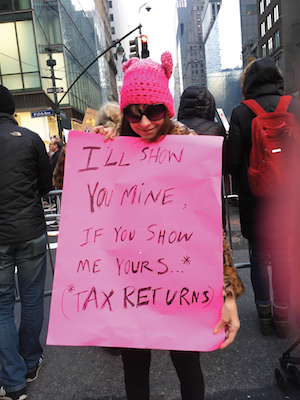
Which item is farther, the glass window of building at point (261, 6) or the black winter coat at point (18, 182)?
the glass window of building at point (261, 6)

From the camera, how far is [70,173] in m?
1.38

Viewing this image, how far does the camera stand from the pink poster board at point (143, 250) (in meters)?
Result: 1.29

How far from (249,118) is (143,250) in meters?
1.74

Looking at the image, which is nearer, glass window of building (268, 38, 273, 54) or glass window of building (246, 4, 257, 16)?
glass window of building (268, 38, 273, 54)

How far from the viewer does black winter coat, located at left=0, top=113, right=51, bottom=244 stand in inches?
83.2

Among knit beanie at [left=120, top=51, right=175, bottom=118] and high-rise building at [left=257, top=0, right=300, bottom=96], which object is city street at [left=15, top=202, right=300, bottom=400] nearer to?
knit beanie at [left=120, top=51, right=175, bottom=118]

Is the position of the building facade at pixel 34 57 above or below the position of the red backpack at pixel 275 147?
above

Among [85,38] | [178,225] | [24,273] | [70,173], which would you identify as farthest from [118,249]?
[85,38]

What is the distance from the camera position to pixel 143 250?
1.32 metres

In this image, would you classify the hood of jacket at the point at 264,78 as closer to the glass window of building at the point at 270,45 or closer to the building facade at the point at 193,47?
the glass window of building at the point at 270,45

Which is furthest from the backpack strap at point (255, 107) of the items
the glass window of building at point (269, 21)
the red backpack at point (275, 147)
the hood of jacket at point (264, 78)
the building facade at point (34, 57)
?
the glass window of building at point (269, 21)

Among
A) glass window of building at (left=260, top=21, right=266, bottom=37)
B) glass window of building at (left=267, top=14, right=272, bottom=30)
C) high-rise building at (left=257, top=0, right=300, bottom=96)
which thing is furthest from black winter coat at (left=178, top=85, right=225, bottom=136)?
glass window of building at (left=260, top=21, right=266, bottom=37)

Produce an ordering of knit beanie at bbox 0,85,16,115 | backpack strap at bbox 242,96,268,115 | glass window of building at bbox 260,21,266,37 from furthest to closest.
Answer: glass window of building at bbox 260,21,266,37
backpack strap at bbox 242,96,268,115
knit beanie at bbox 0,85,16,115

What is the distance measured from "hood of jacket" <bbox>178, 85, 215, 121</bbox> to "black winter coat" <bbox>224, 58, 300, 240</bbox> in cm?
28
